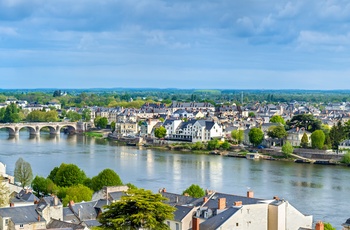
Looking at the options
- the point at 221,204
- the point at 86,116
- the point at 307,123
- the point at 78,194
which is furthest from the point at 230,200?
the point at 86,116

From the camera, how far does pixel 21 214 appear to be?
14703 mm

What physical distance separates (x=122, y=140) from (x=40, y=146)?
935cm

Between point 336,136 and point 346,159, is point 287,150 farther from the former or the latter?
point 346,159

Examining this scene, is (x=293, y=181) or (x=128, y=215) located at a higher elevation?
(x=128, y=215)

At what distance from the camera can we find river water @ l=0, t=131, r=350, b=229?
911 inches

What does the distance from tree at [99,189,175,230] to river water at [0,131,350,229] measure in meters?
8.76

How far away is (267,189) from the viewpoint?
24734mm

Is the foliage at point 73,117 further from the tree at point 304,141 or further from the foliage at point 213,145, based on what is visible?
the tree at point 304,141

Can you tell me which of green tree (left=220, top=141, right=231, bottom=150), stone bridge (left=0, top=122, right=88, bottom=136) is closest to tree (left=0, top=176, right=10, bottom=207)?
green tree (left=220, top=141, right=231, bottom=150)

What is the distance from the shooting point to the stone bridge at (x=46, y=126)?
183ft

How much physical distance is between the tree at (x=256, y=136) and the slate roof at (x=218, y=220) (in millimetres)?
30844

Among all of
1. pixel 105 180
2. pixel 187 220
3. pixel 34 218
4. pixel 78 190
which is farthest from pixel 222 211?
pixel 105 180

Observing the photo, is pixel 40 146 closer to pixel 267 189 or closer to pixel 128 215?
pixel 267 189

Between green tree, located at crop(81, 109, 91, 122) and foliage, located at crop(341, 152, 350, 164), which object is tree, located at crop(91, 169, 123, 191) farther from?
green tree, located at crop(81, 109, 91, 122)
